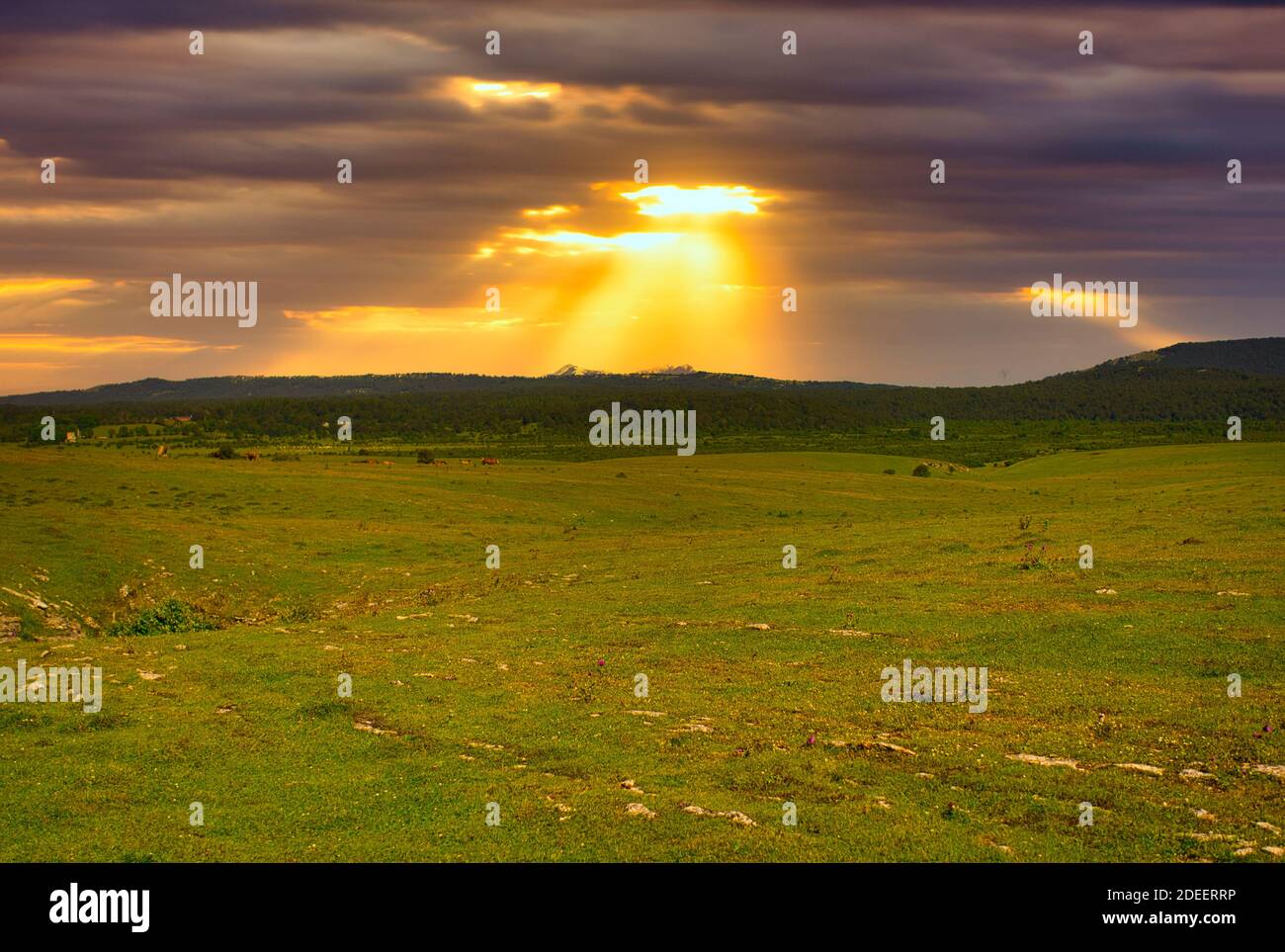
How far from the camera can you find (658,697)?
21.8 m

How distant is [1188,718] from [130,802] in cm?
1744

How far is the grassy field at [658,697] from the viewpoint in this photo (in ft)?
46.9

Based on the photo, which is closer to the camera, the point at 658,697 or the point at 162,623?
the point at 658,697

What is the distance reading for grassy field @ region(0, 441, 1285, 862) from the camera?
46.9 ft

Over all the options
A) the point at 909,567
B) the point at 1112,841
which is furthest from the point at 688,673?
the point at 909,567

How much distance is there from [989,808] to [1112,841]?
1724mm

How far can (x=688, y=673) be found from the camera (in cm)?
2409

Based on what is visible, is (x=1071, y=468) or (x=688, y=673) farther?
(x=1071, y=468)

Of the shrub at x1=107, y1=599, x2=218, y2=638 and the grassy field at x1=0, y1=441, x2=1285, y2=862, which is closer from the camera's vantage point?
the grassy field at x1=0, y1=441, x2=1285, y2=862

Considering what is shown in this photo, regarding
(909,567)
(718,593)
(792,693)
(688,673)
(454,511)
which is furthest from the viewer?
(454,511)

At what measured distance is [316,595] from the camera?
139ft

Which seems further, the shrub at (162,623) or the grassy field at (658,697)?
the shrub at (162,623)

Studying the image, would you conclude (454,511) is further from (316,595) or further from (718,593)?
(718,593)

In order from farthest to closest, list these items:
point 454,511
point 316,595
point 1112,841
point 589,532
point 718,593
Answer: point 454,511, point 589,532, point 316,595, point 718,593, point 1112,841
